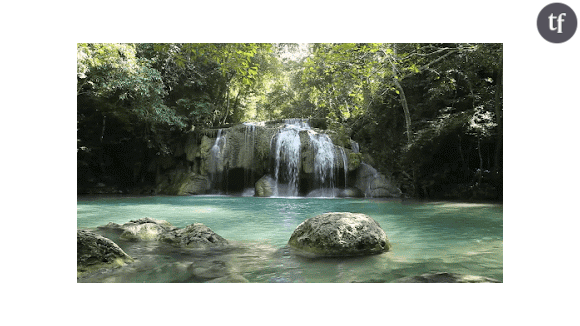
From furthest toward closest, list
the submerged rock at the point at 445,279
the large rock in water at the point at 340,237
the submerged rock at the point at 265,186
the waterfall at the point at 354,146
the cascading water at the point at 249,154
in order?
the cascading water at the point at 249,154 → the waterfall at the point at 354,146 → the submerged rock at the point at 265,186 → the large rock in water at the point at 340,237 → the submerged rock at the point at 445,279

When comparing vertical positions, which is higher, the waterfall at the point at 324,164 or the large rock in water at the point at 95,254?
the waterfall at the point at 324,164

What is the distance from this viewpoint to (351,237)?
386cm

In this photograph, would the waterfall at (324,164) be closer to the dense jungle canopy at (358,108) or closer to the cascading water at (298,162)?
the cascading water at (298,162)

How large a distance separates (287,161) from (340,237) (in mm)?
12258

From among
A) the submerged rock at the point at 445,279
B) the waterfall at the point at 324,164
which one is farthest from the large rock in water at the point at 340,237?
the waterfall at the point at 324,164

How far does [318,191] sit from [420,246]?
10.7 metres

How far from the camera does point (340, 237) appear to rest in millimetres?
3836

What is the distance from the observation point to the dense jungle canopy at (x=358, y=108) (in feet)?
32.1

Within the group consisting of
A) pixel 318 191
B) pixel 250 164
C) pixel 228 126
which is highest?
pixel 228 126

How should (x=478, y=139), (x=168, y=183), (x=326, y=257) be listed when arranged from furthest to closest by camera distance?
(x=168, y=183)
(x=478, y=139)
(x=326, y=257)

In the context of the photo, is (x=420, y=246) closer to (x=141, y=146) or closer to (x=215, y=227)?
(x=215, y=227)

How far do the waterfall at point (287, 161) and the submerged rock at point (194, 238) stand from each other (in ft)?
34.7

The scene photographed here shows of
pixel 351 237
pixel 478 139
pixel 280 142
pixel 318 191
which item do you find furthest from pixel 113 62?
pixel 478 139

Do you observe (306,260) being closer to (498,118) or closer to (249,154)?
(498,118)
